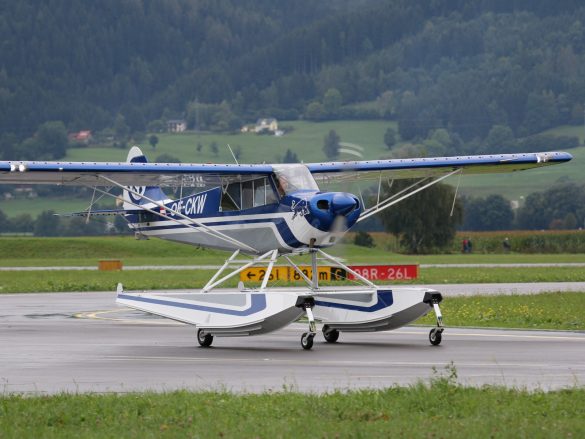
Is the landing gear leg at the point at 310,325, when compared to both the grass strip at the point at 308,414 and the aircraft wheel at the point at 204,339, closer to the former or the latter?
the aircraft wheel at the point at 204,339

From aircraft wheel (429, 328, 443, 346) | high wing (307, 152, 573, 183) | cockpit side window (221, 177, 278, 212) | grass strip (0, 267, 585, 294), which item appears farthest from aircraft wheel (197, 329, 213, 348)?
grass strip (0, 267, 585, 294)

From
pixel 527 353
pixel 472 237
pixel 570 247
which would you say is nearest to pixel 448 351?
pixel 527 353

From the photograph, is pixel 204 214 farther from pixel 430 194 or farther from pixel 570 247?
pixel 430 194

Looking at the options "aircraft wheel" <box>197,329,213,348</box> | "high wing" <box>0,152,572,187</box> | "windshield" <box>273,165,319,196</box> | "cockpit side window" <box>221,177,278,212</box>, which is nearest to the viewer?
"aircraft wheel" <box>197,329,213,348</box>

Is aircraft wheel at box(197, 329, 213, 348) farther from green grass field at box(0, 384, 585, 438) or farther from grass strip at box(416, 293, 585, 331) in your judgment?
green grass field at box(0, 384, 585, 438)

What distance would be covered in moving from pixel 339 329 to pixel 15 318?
28.2ft

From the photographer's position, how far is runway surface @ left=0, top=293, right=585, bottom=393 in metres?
14.6

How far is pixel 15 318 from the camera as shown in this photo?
2667 centimetres

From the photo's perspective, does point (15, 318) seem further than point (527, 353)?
Yes

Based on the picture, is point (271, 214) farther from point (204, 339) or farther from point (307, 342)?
point (307, 342)

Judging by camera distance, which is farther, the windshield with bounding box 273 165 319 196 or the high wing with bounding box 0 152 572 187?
the windshield with bounding box 273 165 319 196

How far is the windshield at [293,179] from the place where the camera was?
71.7ft

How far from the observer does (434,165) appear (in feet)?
77.6

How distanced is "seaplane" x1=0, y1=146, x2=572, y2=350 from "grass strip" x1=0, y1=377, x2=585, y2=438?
6790 millimetres
